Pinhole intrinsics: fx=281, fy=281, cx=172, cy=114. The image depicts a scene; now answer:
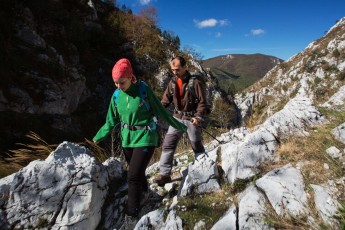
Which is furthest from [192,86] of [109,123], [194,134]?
[109,123]

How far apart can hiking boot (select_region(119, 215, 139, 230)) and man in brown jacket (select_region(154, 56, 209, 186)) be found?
32.4 inches

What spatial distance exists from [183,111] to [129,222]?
1.69 m

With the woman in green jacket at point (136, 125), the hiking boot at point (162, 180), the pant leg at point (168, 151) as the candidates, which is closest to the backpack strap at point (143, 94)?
the woman in green jacket at point (136, 125)

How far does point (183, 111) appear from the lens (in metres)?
4.12

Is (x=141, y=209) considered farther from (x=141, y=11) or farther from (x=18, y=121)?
(x=141, y=11)

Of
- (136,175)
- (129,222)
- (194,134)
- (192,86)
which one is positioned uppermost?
(192,86)

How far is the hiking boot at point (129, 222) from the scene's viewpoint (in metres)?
3.24

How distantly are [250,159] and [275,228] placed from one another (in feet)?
4.07

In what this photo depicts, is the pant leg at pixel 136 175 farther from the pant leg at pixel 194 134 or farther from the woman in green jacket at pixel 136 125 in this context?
the pant leg at pixel 194 134

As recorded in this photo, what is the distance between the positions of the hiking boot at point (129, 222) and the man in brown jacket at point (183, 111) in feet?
2.70

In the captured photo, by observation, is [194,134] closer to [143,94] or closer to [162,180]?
[162,180]

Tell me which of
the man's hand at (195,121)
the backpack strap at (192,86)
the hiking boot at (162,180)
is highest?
the backpack strap at (192,86)

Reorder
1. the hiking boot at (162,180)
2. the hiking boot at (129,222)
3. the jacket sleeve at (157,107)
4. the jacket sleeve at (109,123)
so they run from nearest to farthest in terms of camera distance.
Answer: the hiking boot at (129,222) → the jacket sleeve at (157,107) → the jacket sleeve at (109,123) → the hiking boot at (162,180)

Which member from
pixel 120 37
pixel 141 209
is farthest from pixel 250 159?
pixel 120 37
